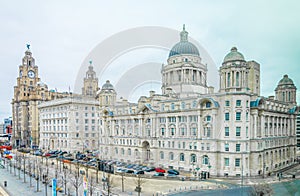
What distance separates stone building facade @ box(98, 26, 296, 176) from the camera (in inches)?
2422

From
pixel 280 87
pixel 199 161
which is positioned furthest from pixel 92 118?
pixel 280 87

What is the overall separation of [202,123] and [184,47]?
129 ft

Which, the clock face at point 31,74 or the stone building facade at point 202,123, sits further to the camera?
the clock face at point 31,74

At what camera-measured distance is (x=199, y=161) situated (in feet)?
216

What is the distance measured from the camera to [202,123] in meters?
66.4

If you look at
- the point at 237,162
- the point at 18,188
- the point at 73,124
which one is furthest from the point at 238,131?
the point at 73,124

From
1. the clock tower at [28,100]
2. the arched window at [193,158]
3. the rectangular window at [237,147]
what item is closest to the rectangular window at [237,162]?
the rectangular window at [237,147]

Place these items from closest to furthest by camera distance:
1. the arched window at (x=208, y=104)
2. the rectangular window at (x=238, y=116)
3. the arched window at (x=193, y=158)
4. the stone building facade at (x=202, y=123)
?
the rectangular window at (x=238, y=116) < the stone building facade at (x=202, y=123) < the arched window at (x=208, y=104) < the arched window at (x=193, y=158)

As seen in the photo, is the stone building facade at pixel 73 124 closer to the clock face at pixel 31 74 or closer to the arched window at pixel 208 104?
the clock face at pixel 31 74

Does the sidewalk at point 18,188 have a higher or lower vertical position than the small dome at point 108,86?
lower

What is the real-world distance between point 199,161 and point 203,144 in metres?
4.81

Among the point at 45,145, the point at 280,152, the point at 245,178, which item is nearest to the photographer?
the point at 245,178

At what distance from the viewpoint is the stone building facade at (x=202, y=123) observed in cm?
6153

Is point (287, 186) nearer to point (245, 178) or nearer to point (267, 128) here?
point (245, 178)
